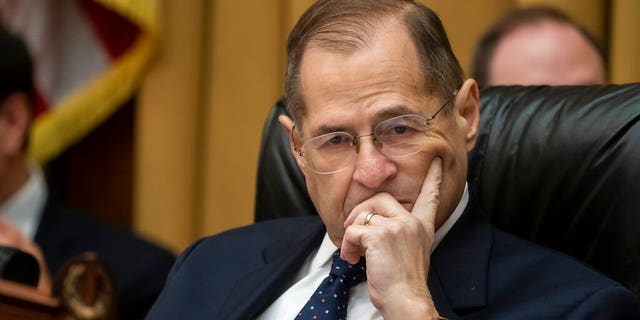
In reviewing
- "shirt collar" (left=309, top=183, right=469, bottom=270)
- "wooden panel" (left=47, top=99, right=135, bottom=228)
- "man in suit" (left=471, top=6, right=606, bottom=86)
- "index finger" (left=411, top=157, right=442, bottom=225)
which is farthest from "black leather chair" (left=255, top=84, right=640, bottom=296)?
"wooden panel" (left=47, top=99, right=135, bottom=228)

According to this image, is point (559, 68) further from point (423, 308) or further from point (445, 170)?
point (423, 308)

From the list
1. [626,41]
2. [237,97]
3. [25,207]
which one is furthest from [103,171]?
[626,41]

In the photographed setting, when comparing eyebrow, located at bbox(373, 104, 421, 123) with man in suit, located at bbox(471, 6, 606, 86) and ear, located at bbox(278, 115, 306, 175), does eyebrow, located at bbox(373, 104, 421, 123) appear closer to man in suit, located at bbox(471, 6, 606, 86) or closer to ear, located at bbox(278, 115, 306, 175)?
ear, located at bbox(278, 115, 306, 175)

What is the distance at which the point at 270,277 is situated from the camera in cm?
188

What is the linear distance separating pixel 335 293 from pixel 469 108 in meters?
0.40

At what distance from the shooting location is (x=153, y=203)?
135 inches

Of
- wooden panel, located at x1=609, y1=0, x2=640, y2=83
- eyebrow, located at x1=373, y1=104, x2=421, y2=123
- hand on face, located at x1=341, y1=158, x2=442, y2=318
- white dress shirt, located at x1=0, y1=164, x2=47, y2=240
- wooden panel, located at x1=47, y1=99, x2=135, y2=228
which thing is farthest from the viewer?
wooden panel, located at x1=47, y1=99, x2=135, y2=228

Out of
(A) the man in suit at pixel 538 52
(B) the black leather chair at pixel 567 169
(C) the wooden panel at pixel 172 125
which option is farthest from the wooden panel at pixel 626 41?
(C) the wooden panel at pixel 172 125

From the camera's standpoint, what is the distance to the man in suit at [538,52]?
9.16 ft

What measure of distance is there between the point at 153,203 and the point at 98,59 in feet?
1.90

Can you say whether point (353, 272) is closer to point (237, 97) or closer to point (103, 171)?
point (237, 97)

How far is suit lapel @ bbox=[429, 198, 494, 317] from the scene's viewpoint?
166 centimetres

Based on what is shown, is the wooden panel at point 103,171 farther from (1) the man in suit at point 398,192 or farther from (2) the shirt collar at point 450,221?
(2) the shirt collar at point 450,221

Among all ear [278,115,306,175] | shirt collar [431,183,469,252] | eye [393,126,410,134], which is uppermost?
eye [393,126,410,134]
